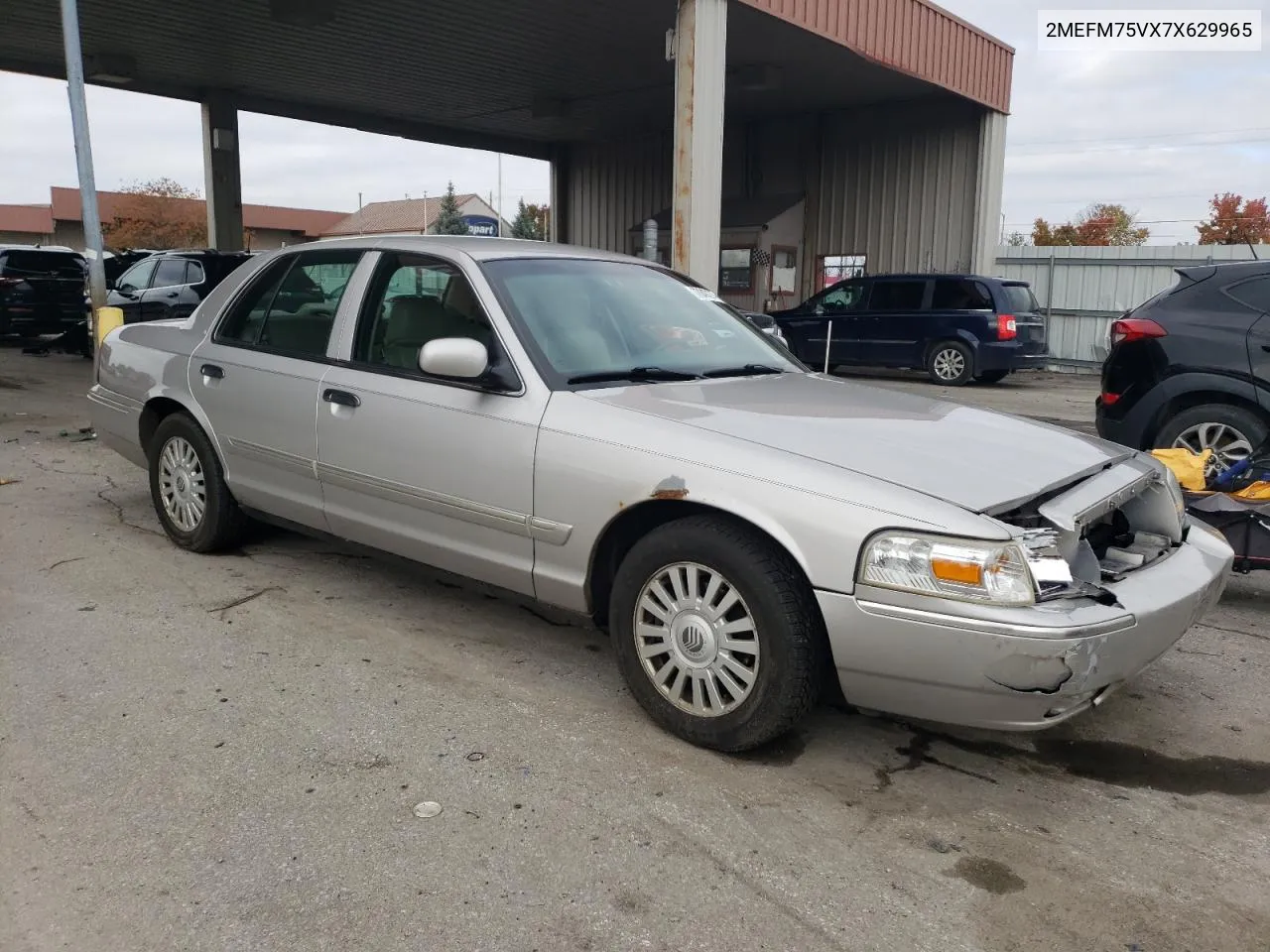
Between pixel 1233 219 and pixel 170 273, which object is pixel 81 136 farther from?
pixel 1233 219

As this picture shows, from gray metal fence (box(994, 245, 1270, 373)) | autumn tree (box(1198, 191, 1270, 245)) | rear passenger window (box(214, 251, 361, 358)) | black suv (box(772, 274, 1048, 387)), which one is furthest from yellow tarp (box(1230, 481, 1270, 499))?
autumn tree (box(1198, 191, 1270, 245))

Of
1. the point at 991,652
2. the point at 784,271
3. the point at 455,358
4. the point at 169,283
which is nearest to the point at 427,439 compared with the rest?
the point at 455,358

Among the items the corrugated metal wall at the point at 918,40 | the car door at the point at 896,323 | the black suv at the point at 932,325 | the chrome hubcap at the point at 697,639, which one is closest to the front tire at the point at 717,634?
the chrome hubcap at the point at 697,639

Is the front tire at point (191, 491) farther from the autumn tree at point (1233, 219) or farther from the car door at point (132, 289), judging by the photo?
the autumn tree at point (1233, 219)

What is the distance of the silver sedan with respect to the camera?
2750 millimetres

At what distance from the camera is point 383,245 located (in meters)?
4.34

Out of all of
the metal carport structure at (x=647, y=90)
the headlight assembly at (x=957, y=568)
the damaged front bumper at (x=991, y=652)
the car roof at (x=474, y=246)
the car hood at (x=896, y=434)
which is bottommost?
the damaged front bumper at (x=991, y=652)

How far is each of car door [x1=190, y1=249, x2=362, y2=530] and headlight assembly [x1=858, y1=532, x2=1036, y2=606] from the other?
2.58 metres

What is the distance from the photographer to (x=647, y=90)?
18.7 m

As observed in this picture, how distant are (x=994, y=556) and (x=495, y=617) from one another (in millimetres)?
2400

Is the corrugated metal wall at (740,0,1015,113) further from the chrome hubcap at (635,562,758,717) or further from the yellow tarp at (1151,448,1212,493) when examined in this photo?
the chrome hubcap at (635,562,758,717)

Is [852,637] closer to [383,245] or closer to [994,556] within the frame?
[994,556]

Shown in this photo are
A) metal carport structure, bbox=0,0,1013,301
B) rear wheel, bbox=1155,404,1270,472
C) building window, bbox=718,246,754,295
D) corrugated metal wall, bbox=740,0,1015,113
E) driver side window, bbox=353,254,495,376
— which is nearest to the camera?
driver side window, bbox=353,254,495,376

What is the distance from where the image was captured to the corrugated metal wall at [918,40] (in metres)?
12.6
